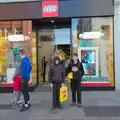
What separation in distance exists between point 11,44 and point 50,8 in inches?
98.0

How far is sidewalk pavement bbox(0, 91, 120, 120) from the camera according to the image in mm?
7823

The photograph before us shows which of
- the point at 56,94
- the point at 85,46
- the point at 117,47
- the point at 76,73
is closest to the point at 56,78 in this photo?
the point at 56,94

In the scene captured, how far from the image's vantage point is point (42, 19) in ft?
41.6

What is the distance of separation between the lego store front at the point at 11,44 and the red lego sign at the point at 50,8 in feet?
3.02

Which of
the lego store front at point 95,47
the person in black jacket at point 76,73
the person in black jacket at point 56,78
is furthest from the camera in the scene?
the lego store front at point 95,47

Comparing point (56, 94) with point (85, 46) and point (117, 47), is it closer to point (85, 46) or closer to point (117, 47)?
point (85, 46)

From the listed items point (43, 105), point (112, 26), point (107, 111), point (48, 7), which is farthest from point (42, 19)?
point (107, 111)

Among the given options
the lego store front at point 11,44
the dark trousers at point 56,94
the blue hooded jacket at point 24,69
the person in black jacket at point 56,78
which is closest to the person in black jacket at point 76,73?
the person in black jacket at point 56,78

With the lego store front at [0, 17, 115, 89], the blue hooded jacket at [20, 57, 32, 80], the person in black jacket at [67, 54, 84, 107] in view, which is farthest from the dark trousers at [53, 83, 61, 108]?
the lego store front at [0, 17, 115, 89]

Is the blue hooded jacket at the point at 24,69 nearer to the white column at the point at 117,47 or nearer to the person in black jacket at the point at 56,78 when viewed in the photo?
the person in black jacket at the point at 56,78

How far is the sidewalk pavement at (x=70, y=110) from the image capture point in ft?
25.7

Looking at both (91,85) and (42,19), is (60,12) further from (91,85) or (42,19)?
(91,85)

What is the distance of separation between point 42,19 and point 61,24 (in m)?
1.82

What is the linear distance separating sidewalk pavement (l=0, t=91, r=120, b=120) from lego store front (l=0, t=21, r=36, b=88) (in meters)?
1.85
